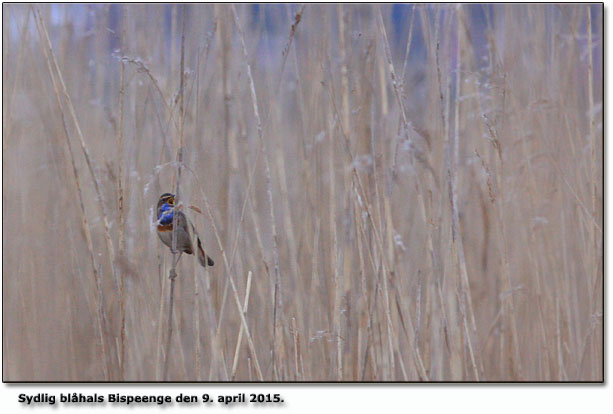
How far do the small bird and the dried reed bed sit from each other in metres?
0.03

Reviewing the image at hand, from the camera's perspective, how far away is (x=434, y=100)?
128 centimetres

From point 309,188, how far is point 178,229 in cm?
32

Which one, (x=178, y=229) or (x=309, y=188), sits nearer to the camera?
(x=178, y=229)

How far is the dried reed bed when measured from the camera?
1.21 meters

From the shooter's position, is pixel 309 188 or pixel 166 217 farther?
pixel 309 188

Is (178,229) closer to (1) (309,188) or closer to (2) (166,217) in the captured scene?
(2) (166,217)

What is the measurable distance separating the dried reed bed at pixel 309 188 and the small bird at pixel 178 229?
0.03 m

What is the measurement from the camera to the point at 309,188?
1.32m

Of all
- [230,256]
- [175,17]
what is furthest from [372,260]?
[175,17]

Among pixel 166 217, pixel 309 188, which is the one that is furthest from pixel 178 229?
pixel 309 188

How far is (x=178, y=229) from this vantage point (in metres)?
1.17

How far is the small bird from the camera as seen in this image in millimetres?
1181
